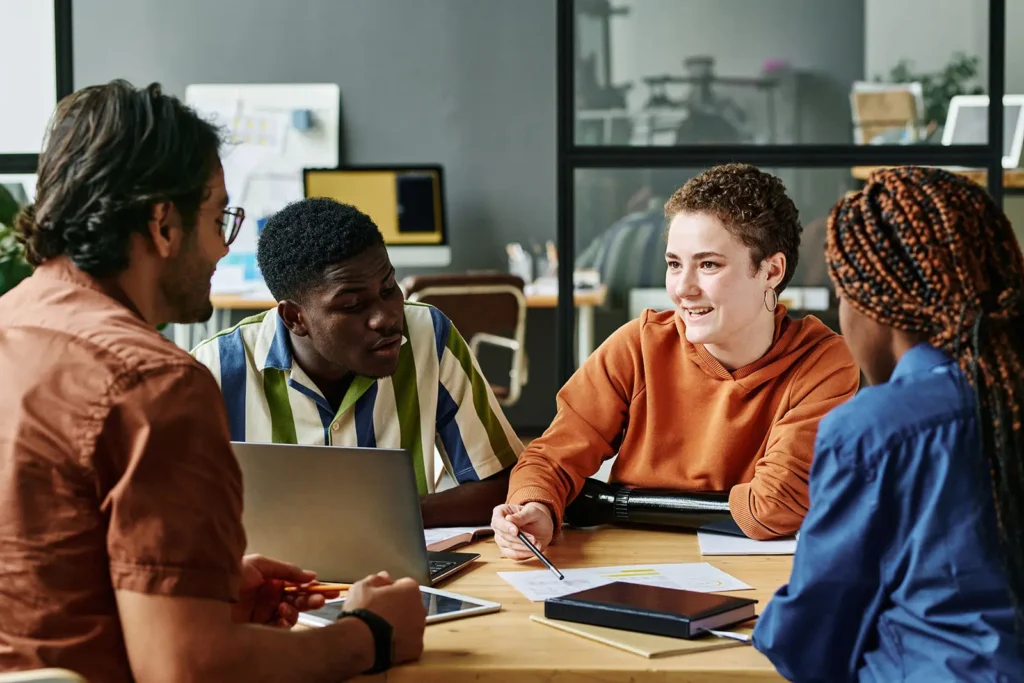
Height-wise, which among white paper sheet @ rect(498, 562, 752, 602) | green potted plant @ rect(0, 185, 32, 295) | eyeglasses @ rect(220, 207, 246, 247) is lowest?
white paper sheet @ rect(498, 562, 752, 602)

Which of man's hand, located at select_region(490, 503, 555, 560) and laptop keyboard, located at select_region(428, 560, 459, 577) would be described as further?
man's hand, located at select_region(490, 503, 555, 560)

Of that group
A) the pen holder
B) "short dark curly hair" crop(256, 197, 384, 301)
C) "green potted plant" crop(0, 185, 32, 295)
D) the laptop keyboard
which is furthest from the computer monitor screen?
the laptop keyboard

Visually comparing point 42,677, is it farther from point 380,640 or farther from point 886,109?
point 886,109

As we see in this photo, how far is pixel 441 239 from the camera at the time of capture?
6.43 m

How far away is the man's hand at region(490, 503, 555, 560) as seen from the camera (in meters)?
1.77

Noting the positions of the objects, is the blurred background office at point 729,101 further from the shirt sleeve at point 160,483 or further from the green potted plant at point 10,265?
the shirt sleeve at point 160,483

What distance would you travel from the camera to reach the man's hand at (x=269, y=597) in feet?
4.48

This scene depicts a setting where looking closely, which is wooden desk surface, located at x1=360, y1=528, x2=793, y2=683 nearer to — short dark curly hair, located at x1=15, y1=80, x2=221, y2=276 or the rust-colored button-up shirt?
the rust-colored button-up shirt

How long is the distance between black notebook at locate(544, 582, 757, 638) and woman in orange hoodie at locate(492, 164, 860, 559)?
519 mm

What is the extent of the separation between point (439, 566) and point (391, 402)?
1.66ft

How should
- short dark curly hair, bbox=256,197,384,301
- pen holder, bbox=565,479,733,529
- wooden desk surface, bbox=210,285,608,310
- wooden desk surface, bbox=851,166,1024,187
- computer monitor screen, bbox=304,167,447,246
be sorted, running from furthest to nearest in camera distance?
computer monitor screen, bbox=304,167,447,246 → wooden desk surface, bbox=210,285,608,310 → wooden desk surface, bbox=851,166,1024,187 → short dark curly hair, bbox=256,197,384,301 → pen holder, bbox=565,479,733,529

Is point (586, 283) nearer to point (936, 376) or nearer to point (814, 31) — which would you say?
point (814, 31)

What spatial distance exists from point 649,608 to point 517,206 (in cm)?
559

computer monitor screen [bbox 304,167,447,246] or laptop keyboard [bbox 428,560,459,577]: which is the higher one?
computer monitor screen [bbox 304,167,447,246]
